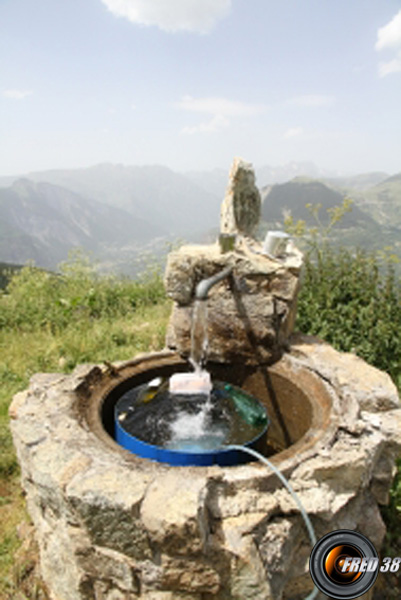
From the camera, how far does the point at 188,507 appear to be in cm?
193

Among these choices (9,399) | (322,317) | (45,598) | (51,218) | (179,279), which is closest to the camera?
(45,598)

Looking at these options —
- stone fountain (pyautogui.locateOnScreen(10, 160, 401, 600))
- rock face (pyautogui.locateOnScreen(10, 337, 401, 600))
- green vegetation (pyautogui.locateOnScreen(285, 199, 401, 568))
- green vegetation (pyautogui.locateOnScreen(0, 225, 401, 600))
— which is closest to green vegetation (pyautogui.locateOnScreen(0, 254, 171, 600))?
green vegetation (pyautogui.locateOnScreen(0, 225, 401, 600))

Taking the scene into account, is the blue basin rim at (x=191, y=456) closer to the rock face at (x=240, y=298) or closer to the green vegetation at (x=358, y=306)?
the rock face at (x=240, y=298)

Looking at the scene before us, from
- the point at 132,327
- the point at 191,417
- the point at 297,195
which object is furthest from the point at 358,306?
the point at 297,195

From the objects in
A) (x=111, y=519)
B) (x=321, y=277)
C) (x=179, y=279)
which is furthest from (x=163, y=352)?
(x=321, y=277)

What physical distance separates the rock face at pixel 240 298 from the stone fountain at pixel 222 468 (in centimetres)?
1

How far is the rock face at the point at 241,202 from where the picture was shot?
12.1ft

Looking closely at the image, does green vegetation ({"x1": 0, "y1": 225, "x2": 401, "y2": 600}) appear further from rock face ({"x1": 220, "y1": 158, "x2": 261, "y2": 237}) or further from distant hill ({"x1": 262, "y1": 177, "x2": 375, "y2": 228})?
distant hill ({"x1": 262, "y1": 177, "x2": 375, "y2": 228})

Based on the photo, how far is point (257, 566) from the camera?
1.94 meters

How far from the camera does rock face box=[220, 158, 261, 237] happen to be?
3688 mm

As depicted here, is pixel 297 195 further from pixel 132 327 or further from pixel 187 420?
pixel 187 420

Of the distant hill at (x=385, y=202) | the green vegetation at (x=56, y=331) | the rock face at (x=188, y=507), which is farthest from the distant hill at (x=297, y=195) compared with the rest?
the rock face at (x=188, y=507)

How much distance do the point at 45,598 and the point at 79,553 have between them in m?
1.07

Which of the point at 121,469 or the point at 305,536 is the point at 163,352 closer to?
the point at 121,469
